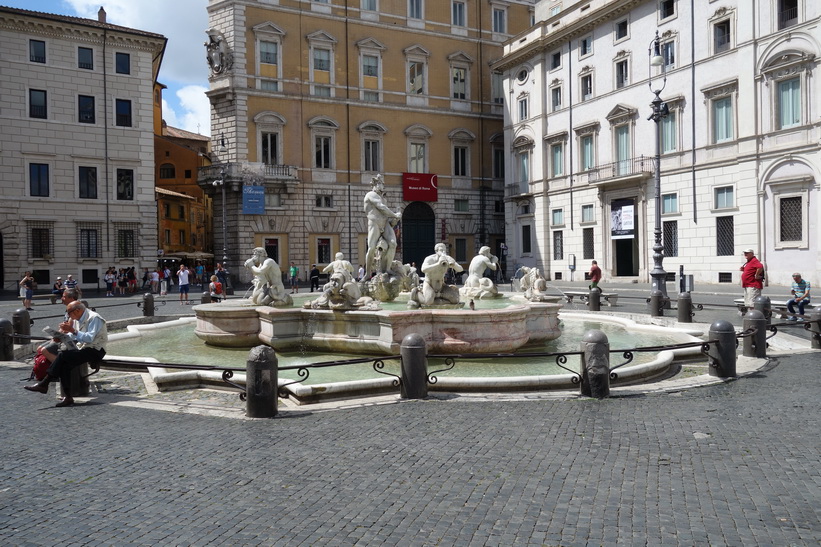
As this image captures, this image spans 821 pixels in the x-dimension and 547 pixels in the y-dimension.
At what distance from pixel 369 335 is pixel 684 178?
25.6m

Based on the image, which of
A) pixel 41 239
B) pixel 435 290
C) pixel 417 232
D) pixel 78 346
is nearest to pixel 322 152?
pixel 417 232

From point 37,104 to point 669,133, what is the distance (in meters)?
31.8

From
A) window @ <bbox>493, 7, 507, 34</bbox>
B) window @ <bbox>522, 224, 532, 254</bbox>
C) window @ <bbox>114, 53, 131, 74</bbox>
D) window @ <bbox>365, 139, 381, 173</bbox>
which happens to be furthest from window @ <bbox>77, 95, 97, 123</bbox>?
window @ <bbox>493, 7, 507, 34</bbox>

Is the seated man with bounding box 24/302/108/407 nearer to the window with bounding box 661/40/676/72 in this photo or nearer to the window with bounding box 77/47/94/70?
the window with bounding box 661/40/676/72

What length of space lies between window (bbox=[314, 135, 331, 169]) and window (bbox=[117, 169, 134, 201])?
10.5 m

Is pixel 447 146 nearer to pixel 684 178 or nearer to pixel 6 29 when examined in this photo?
pixel 684 178

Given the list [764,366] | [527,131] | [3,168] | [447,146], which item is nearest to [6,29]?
[3,168]

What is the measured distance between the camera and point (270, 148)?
124 ft

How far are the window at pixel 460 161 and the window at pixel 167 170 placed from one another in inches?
1032

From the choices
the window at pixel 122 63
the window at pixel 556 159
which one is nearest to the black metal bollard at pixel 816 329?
the window at pixel 556 159

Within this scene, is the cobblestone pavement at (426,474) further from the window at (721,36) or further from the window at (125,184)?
the window at (125,184)

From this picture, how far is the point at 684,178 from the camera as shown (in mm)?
31016

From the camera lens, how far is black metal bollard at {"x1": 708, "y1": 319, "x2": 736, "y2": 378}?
8508mm

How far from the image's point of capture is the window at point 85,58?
3334 cm
